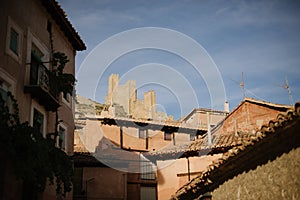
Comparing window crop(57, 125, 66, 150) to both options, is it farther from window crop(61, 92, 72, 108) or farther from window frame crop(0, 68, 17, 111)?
window frame crop(0, 68, 17, 111)

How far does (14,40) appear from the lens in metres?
15.1

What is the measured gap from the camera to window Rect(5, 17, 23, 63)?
14.5 m

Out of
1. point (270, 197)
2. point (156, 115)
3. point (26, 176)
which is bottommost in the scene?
point (270, 197)

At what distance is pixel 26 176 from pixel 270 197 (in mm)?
7775

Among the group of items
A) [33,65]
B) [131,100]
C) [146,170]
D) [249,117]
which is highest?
[131,100]

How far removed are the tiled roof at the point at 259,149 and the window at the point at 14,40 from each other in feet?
25.7

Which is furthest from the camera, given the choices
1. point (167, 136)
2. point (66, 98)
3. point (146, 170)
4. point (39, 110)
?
point (167, 136)

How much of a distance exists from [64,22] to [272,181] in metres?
13.6

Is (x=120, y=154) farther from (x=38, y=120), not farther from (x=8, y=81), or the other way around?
(x=8, y=81)

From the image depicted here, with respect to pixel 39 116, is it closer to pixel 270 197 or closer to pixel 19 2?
pixel 19 2

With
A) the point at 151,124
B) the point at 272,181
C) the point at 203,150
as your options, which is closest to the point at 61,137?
the point at 203,150

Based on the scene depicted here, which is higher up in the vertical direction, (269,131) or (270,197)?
(269,131)

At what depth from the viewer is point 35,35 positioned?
1689cm

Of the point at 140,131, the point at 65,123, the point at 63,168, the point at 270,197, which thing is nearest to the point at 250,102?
the point at 140,131
